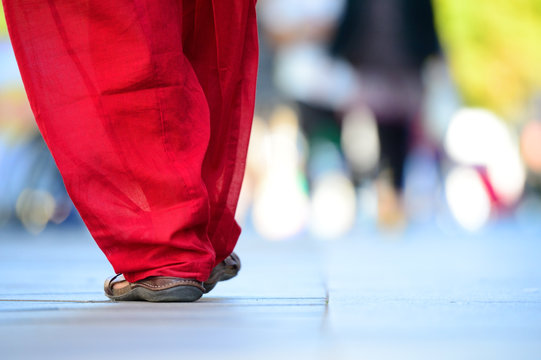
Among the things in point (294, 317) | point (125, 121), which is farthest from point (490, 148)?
point (294, 317)

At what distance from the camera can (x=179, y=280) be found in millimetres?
1981

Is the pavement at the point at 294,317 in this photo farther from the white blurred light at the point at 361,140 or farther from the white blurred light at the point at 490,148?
the white blurred light at the point at 490,148

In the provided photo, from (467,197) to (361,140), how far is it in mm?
1460

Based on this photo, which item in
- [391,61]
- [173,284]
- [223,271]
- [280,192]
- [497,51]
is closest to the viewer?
[173,284]

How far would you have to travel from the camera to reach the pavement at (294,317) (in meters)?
1.32

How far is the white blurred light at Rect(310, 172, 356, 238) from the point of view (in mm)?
9820

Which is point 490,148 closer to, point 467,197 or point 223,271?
point 467,197

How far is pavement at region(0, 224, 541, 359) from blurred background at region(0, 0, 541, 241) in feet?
14.9

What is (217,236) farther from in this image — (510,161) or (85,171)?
(510,161)

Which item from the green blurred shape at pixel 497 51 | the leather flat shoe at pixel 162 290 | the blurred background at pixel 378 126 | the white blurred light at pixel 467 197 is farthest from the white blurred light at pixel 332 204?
the leather flat shoe at pixel 162 290

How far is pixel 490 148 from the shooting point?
14.8 metres

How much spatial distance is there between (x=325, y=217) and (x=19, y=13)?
9.03 meters

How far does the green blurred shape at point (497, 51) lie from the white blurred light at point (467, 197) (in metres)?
3.58

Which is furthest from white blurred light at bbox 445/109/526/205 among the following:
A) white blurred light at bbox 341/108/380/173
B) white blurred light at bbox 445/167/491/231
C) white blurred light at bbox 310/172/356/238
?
white blurred light at bbox 341/108/380/173
